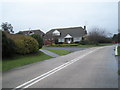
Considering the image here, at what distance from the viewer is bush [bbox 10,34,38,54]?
1457 centimetres

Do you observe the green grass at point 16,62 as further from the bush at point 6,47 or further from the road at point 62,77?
the road at point 62,77

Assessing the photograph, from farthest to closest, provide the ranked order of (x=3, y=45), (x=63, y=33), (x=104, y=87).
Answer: (x=63, y=33) < (x=3, y=45) < (x=104, y=87)

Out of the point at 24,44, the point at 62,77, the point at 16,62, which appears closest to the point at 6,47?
the point at 16,62

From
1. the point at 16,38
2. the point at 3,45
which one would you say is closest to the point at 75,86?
the point at 3,45

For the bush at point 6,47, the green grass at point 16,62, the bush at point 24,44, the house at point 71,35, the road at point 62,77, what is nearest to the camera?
the road at point 62,77

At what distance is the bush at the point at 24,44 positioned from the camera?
47.8 feet

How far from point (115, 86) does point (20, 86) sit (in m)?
3.95

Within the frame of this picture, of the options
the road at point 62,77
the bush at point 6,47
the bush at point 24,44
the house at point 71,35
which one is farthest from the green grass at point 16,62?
the house at point 71,35

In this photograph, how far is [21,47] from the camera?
47.9 feet

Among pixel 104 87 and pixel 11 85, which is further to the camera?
pixel 11 85

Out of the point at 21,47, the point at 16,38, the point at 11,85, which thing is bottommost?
the point at 11,85

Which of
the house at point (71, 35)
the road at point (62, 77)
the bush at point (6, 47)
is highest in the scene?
the house at point (71, 35)

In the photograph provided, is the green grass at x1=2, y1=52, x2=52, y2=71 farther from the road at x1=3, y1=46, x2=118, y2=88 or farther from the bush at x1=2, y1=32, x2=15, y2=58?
the road at x1=3, y1=46, x2=118, y2=88

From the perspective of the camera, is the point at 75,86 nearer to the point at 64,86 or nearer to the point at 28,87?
the point at 64,86
